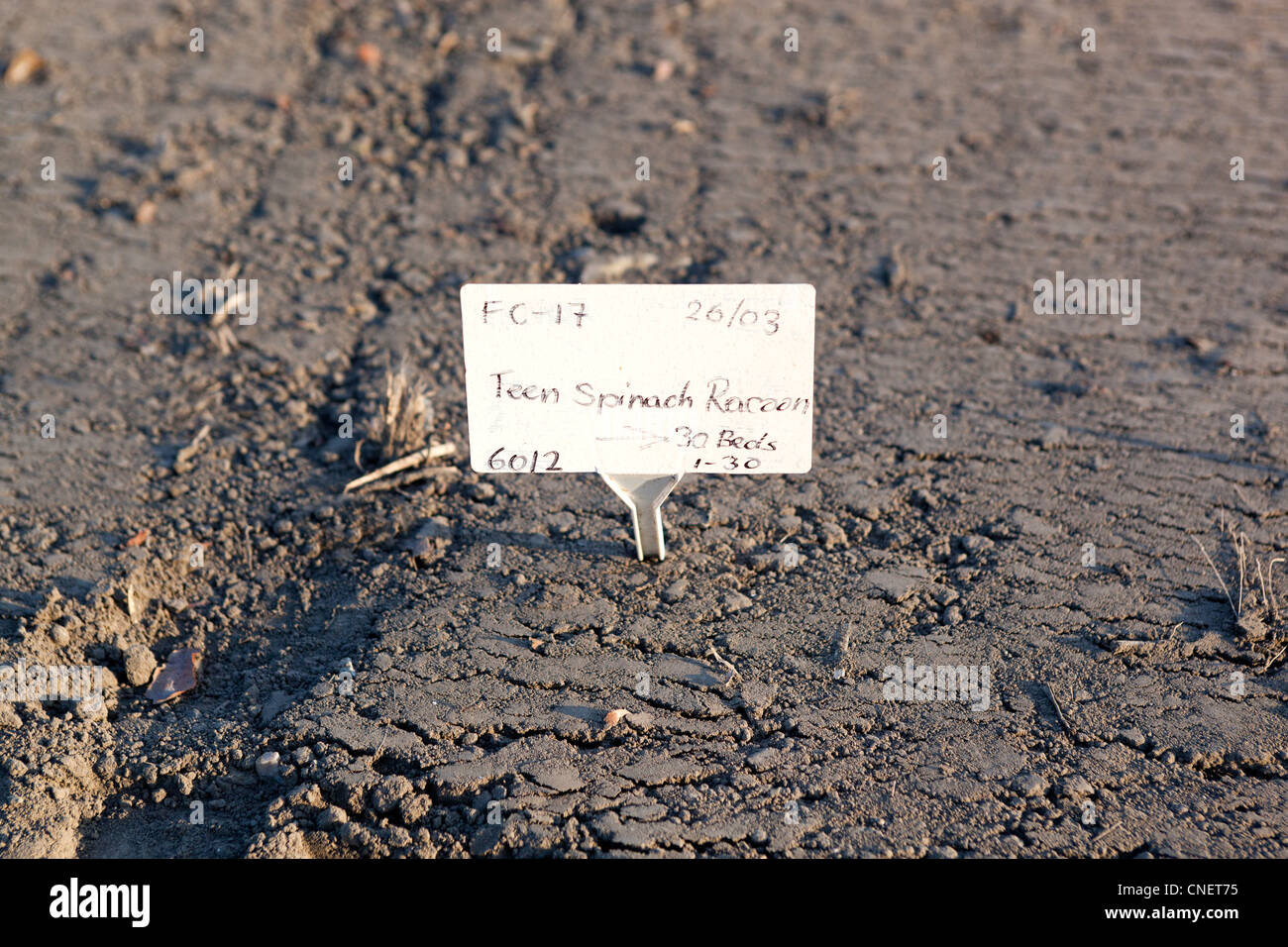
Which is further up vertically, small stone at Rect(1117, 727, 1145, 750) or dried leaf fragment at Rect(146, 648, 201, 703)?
dried leaf fragment at Rect(146, 648, 201, 703)

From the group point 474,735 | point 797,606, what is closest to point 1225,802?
point 797,606

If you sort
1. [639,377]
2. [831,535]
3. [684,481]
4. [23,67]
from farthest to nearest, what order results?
[23,67] < [684,481] < [831,535] < [639,377]

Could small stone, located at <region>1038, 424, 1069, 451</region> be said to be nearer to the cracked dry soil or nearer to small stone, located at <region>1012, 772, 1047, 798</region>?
the cracked dry soil

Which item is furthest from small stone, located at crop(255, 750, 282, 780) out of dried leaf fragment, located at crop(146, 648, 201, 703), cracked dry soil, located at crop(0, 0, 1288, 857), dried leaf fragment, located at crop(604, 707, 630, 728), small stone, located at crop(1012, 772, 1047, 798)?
small stone, located at crop(1012, 772, 1047, 798)

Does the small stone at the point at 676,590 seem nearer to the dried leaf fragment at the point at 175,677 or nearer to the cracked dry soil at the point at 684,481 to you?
the cracked dry soil at the point at 684,481

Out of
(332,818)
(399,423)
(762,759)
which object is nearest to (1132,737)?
(762,759)

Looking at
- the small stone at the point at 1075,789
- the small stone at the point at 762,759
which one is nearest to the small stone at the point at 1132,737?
the small stone at the point at 1075,789

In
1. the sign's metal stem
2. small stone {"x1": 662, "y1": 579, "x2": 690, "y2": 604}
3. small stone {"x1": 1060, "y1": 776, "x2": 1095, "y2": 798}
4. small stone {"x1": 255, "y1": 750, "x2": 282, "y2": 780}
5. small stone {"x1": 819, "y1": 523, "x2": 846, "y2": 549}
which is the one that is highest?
the sign's metal stem

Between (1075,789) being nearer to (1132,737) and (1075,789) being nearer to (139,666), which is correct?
(1132,737)
